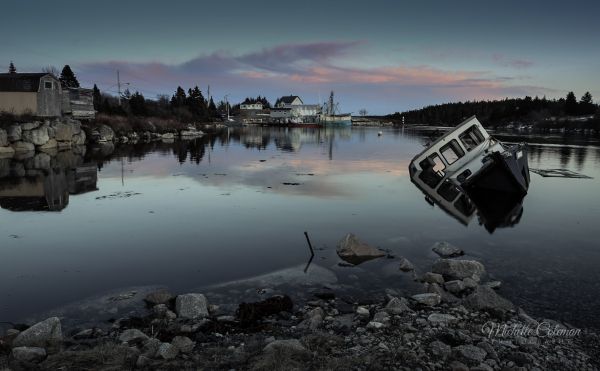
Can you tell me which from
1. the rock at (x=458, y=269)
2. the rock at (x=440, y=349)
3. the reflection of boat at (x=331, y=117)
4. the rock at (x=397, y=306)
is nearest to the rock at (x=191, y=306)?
the rock at (x=397, y=306)

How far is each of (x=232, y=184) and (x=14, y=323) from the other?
63.2 ft

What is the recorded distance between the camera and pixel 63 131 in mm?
53156

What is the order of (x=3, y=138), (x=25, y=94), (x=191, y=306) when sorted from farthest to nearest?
(x=25, y=94) < (x=3, y=138) < (x=191, y=306)

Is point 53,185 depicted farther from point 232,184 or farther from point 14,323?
point 14,323

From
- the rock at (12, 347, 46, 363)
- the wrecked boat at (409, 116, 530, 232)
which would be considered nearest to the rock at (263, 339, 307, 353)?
the rock at (12, 347, 46, 363)

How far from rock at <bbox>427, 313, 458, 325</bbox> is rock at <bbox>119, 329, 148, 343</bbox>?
218 inches

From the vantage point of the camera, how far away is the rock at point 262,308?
9014mm

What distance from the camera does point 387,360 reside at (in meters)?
7.13

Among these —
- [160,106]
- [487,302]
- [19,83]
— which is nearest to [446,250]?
[487,302]

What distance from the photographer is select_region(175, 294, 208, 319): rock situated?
901cm

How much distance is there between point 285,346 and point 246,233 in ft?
29.2

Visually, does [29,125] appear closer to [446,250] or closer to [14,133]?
[14,133]

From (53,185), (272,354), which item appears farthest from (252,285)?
(53,185)

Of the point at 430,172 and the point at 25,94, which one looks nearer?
the point at 430,172
